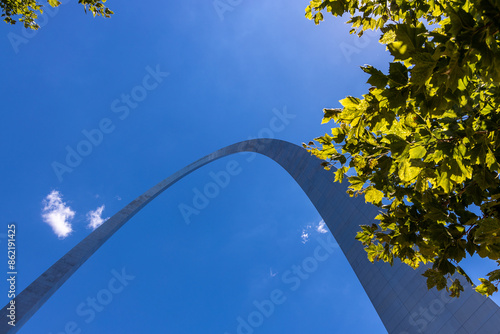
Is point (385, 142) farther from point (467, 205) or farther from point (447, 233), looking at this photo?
point (467, 205)

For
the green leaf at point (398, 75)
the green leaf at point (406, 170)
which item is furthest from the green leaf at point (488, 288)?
the green leaf at point (398, 75)

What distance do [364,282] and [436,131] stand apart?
32.5 feet

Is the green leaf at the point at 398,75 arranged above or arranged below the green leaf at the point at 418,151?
above

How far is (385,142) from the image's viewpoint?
2.73 metres

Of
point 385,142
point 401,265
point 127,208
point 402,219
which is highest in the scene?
point 127,208

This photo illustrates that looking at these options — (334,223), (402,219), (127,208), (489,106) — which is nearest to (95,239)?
(127,208)

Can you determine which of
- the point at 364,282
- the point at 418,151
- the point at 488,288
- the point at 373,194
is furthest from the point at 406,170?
the point at 364,282

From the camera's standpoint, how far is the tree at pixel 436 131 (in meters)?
1.49

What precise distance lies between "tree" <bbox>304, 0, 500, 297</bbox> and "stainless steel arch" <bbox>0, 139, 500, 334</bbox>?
520cm

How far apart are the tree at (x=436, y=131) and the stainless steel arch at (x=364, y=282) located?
520 centimetres

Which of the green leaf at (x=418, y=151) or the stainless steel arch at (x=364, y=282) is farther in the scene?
the stainless steel arch at (x=364, y=282)

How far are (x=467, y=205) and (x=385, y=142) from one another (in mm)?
1174

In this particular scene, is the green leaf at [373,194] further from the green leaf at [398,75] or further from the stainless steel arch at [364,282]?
the stainless steel arch at [364,282]

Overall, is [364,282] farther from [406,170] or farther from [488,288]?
[406,170]
